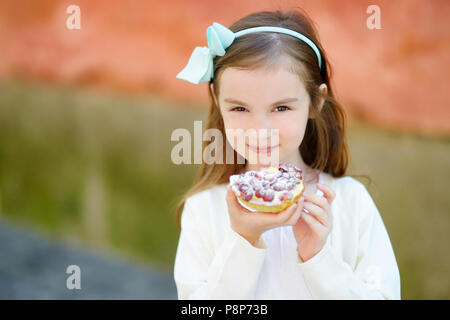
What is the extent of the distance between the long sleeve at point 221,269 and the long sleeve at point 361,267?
16 centimetres

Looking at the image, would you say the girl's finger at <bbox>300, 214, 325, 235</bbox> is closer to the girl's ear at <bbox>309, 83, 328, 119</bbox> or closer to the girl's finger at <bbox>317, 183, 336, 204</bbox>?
the girl's finger at <bbox>317, 183, 336, 204</bbox>

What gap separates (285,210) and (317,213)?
11 cm

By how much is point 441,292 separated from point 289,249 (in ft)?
5.44

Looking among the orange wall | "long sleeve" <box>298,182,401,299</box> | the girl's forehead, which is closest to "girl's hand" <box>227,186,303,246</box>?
"long sleeve" <box>298,182,401,299</box>

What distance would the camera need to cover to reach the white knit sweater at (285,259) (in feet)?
4.92

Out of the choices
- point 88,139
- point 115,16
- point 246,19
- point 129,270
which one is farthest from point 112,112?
point 246,19

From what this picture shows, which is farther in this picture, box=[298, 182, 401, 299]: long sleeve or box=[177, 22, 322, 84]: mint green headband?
box=[177, 22, 322, 84]: mint green headband

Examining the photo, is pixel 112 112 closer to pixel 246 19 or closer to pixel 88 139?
pixel 88 139

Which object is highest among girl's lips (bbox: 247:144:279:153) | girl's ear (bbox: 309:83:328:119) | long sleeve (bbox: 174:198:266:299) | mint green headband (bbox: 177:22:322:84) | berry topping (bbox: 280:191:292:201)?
mint green headband (bbox: 177:22:322:84)

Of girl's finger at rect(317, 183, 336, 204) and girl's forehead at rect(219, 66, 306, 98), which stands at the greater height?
girl's forehead at rect(219, 66, 306, 98)

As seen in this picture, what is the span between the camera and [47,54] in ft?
13.9

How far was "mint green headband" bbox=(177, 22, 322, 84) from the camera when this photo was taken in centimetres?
159

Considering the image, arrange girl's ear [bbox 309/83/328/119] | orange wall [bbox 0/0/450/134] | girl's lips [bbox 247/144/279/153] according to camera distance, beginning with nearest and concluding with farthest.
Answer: girl's lips [bbox 247/144/279/153] < girl's ear [bbox 309/83/328/119] < orange wall [bbox 0/0/450/134]
